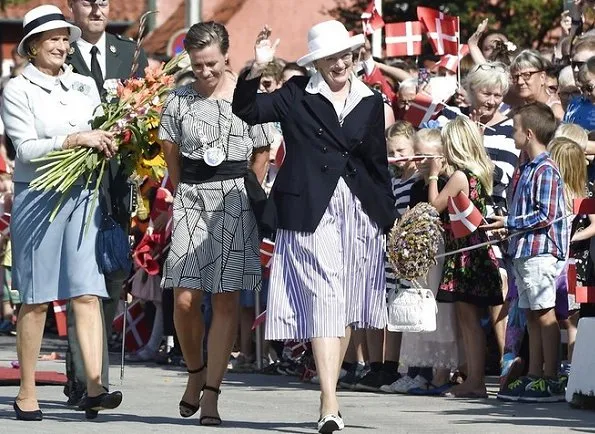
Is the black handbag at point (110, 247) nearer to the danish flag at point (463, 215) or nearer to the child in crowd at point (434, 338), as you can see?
the danish flag at point (463, 215)

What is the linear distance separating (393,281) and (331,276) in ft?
9.32

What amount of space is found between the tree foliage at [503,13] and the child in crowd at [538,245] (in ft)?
60.5

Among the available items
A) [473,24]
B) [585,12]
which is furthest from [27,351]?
[473,24]

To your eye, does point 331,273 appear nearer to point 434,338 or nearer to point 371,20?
point 434,338

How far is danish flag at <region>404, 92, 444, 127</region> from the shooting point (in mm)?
13062

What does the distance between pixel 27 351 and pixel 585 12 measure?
576 centimetres

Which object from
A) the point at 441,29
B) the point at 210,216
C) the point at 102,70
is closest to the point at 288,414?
the point at 210,216

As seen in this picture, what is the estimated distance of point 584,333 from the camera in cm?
1030

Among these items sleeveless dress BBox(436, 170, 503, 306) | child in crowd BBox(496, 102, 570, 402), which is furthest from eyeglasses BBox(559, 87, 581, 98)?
child in crowd BBox(496, 102, 570, 402)

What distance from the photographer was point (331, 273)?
30.5 ft

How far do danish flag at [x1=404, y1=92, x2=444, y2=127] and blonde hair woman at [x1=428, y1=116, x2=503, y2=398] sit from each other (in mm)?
1464

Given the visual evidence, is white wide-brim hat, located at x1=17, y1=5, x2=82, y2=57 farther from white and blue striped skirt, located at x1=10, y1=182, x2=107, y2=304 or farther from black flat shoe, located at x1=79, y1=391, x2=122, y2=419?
black flat shoe, located at x1=79, y1=391, x2=122, y2=419

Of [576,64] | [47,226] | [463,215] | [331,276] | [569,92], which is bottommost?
[331,276]

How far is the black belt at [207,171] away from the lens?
980 centimetres
